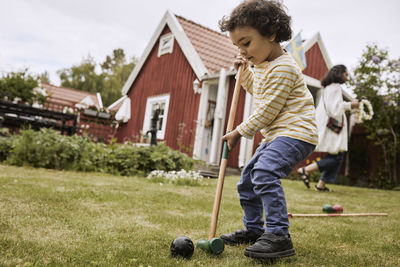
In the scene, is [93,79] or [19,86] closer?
[19,86]

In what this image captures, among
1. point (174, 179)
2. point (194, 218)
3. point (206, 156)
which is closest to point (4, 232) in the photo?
point (194, 218)

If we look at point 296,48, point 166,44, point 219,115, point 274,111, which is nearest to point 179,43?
point 166,44

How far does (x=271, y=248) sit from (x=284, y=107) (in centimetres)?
80

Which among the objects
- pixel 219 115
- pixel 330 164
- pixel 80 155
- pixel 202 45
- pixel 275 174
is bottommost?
pixel 80 155

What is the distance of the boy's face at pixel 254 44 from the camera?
193 centimetres

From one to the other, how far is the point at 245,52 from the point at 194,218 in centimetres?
146

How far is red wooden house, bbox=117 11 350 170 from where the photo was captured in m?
8.35

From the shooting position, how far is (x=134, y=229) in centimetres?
224

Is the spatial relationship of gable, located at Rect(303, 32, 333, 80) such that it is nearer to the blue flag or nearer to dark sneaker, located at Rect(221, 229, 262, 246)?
the blue flag

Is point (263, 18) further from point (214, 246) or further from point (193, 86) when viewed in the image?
point (193, 86)

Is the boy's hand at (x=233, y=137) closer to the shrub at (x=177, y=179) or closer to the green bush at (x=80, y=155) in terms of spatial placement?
the shrub at (x=177, y=179)

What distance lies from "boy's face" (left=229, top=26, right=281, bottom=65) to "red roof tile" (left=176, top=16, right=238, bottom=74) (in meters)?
7.13

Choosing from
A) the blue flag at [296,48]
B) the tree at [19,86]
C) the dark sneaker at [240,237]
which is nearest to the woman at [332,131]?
the blue flag at [296,48]

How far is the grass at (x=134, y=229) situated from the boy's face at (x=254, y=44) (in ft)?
3.83
